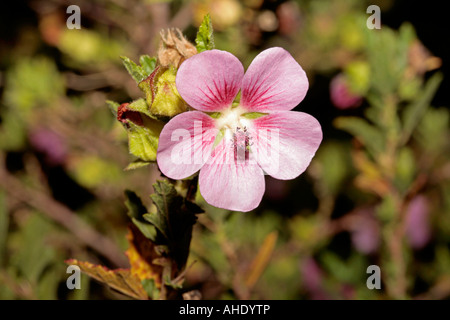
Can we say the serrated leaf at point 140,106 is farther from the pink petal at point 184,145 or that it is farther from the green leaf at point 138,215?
the green leaf at point 138,215

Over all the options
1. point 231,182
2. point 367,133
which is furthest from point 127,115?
point 367,133

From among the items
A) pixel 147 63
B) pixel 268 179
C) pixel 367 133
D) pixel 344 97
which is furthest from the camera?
pixel 268 179

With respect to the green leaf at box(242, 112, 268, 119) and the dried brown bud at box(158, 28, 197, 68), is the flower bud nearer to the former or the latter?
the dried brown bud at box(158, 28, 197, 68)

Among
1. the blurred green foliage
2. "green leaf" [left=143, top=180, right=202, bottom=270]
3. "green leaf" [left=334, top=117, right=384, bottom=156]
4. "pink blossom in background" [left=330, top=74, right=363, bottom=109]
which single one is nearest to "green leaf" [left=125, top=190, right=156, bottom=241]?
"green leaf" [left=143, top=180, right=202, bottom=270]

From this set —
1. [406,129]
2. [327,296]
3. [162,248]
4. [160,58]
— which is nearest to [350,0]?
[406,129]

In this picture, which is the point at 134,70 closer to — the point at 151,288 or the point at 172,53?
the point at 172,53
